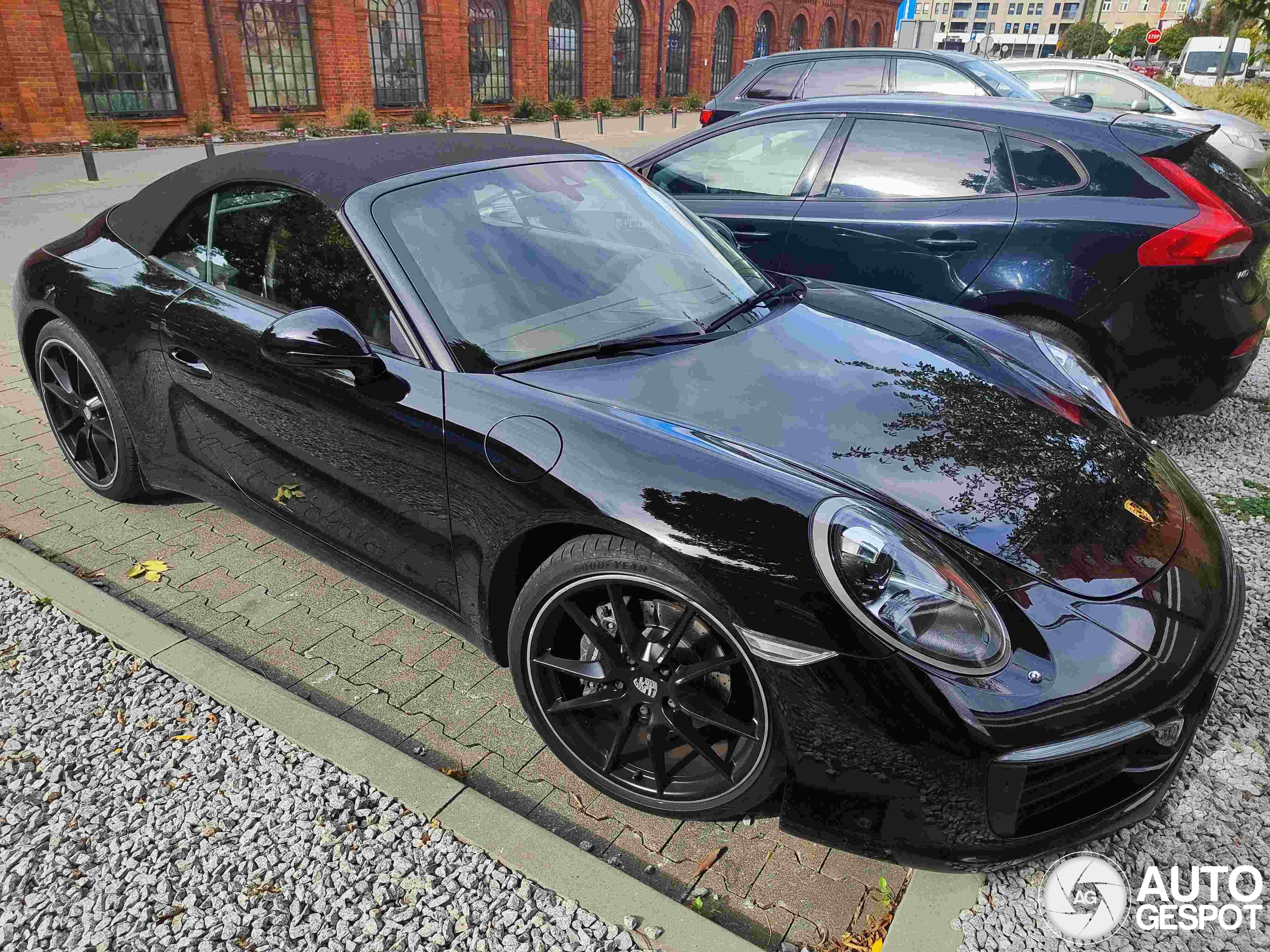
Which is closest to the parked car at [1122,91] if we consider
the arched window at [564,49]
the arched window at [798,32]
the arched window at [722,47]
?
the arched window at [564,49]

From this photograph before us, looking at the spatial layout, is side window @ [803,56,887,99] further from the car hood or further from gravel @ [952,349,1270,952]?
the car hood

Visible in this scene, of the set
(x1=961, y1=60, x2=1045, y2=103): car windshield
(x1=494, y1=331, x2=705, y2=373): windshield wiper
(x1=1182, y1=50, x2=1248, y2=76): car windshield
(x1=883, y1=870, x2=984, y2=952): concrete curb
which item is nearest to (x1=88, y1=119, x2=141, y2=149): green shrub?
(x1=961, y1=60, x2=1045, y2=103): car windshield

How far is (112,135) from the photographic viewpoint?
60.7 ft

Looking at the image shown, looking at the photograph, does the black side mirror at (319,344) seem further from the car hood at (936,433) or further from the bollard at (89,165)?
the bollard at (89,165)

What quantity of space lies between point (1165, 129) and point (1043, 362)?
2.00m

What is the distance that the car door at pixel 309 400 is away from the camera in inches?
95.3

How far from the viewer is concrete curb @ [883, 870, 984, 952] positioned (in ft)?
6.24

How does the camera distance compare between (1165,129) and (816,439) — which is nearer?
(816,439)

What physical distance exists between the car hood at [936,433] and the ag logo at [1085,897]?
714mm

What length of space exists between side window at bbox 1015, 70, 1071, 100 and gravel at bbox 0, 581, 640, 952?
11.7 metres

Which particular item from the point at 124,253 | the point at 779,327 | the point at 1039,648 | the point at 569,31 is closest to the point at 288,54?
the point at 569,31

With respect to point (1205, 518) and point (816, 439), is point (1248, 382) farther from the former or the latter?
→ point (816, 439)

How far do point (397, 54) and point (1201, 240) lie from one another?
25.2m

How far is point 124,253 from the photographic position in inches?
132
